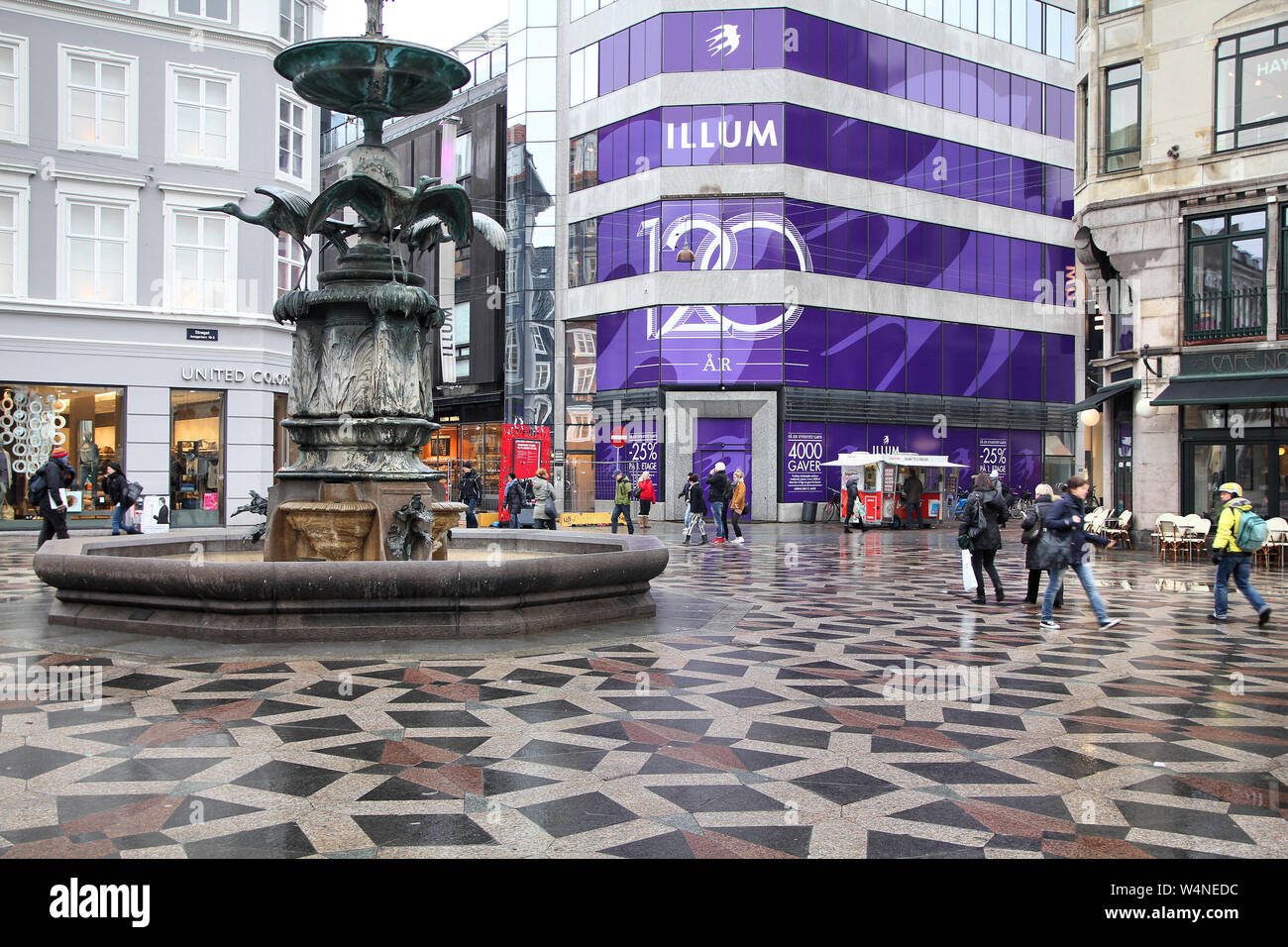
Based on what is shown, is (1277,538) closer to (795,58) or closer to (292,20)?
(795,58)

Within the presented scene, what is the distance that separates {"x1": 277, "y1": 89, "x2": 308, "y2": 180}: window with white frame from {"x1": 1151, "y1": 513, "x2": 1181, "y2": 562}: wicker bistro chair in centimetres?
2444

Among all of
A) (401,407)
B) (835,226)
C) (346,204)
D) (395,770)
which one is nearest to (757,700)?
(395,770)

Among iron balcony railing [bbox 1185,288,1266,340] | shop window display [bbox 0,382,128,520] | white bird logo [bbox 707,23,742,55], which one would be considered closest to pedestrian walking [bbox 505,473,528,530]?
shop window display [bbox 0,382,128,520]

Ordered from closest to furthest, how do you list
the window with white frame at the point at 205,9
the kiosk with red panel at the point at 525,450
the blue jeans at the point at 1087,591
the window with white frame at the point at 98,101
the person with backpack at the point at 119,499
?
the blue jeans at the point at 1087,591 < the person with backpack at the point at 119,499 < the window with white frame at the point at 98,101 < the window with white frame at the point at 205,9 < the kiosk with red panel at the point at 525,450

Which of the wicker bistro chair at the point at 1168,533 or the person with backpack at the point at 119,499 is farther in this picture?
the wicker bistro chair at the point at 1168,533

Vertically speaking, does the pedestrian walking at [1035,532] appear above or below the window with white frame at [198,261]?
below

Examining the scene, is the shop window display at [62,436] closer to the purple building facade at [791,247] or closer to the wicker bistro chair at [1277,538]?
the purple building facade at [791,247]

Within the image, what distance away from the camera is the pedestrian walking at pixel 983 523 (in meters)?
12.8

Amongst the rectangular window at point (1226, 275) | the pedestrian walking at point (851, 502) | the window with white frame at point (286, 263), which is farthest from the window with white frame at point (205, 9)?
the rectangular window at point (1226, 275)

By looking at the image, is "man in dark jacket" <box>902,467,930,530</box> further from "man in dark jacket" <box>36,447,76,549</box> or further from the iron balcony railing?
"man in dark jacket" <box>36,447,76,549</box>

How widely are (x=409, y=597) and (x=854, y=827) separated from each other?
210 inches

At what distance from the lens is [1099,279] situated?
83.9 feet

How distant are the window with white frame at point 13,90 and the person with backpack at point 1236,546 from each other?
27.3 meters

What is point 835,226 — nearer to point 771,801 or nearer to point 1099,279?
point 1099,279
